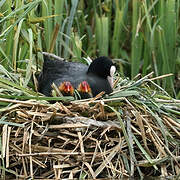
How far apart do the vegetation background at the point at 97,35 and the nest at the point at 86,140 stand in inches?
21.4

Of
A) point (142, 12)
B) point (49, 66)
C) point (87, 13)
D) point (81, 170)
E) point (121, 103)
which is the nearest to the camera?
point (81, 170)

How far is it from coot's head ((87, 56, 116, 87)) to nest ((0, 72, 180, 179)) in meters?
0.67

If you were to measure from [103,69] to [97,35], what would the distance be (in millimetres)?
1558

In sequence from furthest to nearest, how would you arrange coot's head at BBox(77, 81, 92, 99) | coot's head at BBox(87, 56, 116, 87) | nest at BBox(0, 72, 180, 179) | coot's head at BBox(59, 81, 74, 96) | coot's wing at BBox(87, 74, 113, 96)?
coot's head at BBox(87, 56, 116, 87)
coot's wing at BBox(87, 74, 113, 96)
coot's head at BBox(77, 81, 92, 99)
coot's head at BBox(59, 81, 74, 96)
nest at BBox(0, 72, 180, 179)

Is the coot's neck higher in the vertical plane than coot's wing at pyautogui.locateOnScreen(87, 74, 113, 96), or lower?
higher

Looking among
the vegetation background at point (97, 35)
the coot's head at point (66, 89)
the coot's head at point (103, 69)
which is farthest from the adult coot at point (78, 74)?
the coot's head at point (66, 89)

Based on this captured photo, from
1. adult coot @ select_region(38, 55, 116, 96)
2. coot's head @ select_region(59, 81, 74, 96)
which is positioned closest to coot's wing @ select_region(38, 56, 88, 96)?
adult coot @ select_region(38, 55, 116, 96)

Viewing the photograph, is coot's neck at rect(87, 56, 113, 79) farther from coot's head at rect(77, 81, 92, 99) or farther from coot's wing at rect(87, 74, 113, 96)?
coot's head at rect(77, 81, 92, 99)

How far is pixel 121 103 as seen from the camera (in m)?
4.66

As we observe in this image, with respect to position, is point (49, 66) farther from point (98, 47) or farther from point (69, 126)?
point (98, 47)

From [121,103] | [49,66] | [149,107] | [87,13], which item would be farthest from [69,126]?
[87,13]

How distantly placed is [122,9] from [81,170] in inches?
115

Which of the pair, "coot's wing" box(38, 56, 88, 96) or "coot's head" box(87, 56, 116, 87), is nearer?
"coot's wing" box(38, 56, 88, 96)

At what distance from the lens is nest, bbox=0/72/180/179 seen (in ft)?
13.9
